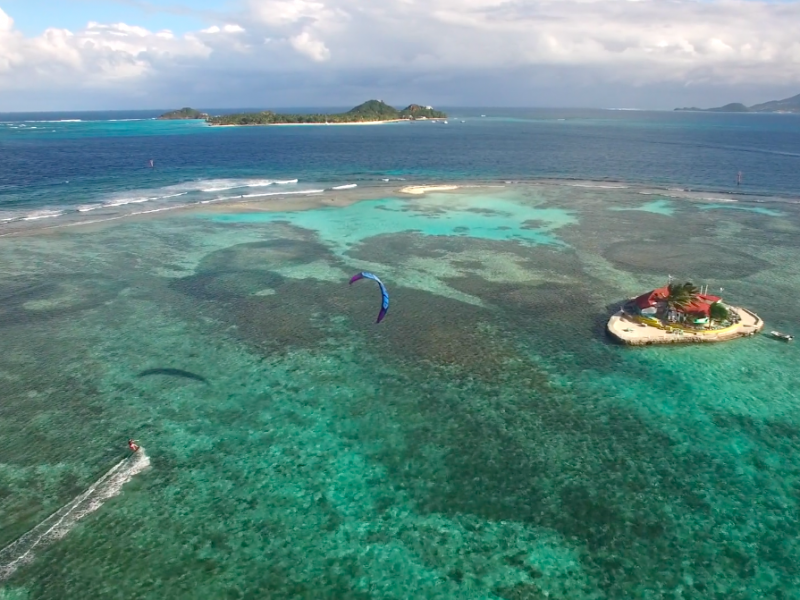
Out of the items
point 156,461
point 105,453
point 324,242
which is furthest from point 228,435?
point 324,242

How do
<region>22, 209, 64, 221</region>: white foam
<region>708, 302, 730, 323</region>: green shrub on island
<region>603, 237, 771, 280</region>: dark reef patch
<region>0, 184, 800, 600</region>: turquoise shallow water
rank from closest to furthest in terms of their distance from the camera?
<region>0, 184, 800, 600</region>: turquoise shallow water
<region>708, 302, 730, 323</region>: green shrub on island
<region>603, 237, 771, 280</region>: dark reef patch
<region>22, 209, 64, 221</region>: white foam

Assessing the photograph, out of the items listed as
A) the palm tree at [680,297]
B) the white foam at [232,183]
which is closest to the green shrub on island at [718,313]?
the palm tree at [680,297]

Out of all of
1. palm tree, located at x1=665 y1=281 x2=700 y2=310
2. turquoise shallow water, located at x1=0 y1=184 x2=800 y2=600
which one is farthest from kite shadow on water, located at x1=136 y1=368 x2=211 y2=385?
palm tree, located at x1=665 y1=281 x2=700 y2=310

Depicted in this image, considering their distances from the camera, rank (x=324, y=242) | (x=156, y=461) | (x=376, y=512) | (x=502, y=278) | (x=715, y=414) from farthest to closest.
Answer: (x=324, y=242)
(x=502, y=278)
(x=715, y=414)
(x=156, y=461)
(x=376, y=512)

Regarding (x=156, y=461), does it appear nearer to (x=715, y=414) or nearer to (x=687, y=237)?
(x=715, y=414)

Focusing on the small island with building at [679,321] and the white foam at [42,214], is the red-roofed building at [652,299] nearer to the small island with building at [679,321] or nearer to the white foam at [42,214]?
the small island with building at [679,321]

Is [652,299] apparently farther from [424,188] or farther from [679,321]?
[424,188]

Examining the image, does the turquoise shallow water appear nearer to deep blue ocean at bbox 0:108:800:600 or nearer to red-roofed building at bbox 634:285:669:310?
deep blue ocean at bbox 0:108:800:600
